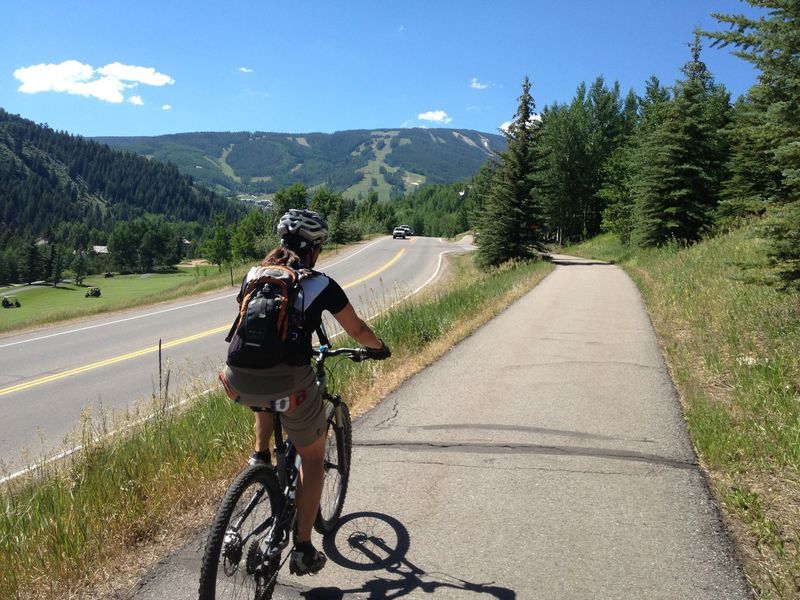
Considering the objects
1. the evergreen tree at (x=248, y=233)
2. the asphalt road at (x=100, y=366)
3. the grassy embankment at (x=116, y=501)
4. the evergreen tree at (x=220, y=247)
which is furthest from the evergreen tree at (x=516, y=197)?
the evergreen tree at (x=220, y=247)

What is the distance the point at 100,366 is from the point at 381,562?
35.4ft

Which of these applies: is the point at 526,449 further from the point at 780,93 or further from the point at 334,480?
the point at 780,93

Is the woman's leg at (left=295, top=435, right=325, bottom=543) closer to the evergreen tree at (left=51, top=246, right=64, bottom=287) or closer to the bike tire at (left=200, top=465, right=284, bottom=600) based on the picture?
the bike tire at (left=200, top=465, right=284, bottom=600)

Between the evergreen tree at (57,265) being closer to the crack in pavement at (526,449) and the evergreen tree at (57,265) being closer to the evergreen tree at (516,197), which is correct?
the evergreen tree at (516,197)

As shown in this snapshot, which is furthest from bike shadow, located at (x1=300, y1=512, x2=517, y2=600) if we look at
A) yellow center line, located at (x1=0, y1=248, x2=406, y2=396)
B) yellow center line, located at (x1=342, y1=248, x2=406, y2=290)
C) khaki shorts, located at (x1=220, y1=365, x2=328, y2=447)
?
yellow center line, located at (x1=342, y1=248, x2=406, y2=290)

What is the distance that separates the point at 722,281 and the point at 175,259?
180 metres

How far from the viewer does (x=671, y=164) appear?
2472 cm

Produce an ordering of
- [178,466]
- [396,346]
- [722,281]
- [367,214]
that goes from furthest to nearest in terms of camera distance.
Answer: [367,214], [722,281], [396,346], [178,466]

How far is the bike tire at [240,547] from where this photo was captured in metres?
2.46

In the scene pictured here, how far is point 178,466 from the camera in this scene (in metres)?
4.23

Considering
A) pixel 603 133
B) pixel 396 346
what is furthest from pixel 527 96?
pixel 603 133

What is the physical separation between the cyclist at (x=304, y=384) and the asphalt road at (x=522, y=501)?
1.35ft

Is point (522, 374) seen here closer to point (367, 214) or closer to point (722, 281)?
point (722, 281)

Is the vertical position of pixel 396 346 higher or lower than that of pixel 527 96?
lower
